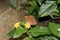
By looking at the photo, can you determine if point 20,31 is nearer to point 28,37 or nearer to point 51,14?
point 28,37

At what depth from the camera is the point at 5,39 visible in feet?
5.89

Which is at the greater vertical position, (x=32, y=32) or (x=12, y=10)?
(x=12, y=10)

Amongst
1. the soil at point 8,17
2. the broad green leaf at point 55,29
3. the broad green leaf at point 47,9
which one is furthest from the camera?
the soil at point 8,17

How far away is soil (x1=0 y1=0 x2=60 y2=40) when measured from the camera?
1.87 m

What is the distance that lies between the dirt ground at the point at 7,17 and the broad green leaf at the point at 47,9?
316 mm

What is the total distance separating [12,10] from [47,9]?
523 mm

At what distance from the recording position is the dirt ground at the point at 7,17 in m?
1.88

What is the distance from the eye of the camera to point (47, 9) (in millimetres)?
1772

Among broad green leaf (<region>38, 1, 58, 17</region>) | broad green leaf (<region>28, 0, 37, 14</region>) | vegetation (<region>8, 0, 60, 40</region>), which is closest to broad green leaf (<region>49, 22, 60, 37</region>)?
vegetation (<region>8, 0, 60, 40</region>)

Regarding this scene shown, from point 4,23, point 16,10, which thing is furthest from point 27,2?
point 4,23

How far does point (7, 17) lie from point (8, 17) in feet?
0.04

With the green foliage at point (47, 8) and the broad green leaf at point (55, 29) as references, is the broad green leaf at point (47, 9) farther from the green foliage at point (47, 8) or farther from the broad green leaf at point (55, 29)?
the broad green leaf at point (55, 29)

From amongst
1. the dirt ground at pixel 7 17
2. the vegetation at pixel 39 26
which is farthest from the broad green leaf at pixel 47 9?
the dirt ground at pixel 7 17

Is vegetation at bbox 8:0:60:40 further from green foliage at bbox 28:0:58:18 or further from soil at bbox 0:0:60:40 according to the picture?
soil at bbox 0:0:60:40
